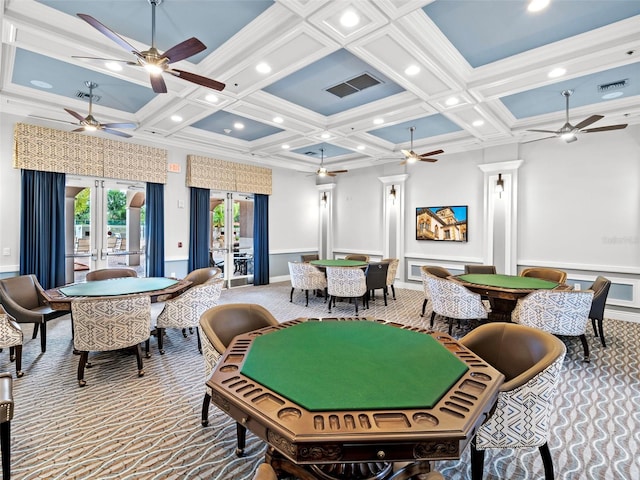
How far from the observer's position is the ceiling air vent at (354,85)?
424cm

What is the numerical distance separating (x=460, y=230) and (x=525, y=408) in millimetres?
6013

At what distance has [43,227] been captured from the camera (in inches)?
208

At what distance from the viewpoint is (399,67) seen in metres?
3.72

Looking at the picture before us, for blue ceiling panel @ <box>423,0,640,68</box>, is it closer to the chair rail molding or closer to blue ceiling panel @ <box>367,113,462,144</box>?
blue ceiling panel @ <box>367,113,462,144</box>

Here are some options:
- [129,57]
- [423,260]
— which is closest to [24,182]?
[129,57]

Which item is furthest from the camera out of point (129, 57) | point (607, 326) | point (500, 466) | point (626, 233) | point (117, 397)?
point (626, 233)

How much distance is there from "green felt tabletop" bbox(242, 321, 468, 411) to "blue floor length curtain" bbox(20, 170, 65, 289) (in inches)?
208

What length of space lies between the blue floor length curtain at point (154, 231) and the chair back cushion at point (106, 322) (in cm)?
364

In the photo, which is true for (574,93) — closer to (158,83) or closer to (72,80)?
(158,83)

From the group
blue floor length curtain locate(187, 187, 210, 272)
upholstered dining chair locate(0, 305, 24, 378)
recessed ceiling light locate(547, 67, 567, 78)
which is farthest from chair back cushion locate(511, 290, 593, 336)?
blue floor length curtain locate(187, 187, 210, 272)

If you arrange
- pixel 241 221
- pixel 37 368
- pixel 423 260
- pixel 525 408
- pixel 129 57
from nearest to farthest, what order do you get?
Result: 1. pixel 525 408
2. pixel 37 368
3. pixel 129 57
4. pixel 423 260
5. pixel 241 221

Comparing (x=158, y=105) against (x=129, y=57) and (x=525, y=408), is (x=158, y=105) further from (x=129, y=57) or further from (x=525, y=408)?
(x=525, y=408)

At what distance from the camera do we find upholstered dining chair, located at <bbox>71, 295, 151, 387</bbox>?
9.62ft

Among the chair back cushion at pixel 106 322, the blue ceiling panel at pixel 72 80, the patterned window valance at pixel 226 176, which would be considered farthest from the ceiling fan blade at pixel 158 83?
the patterned window valance at pixel 226 176
